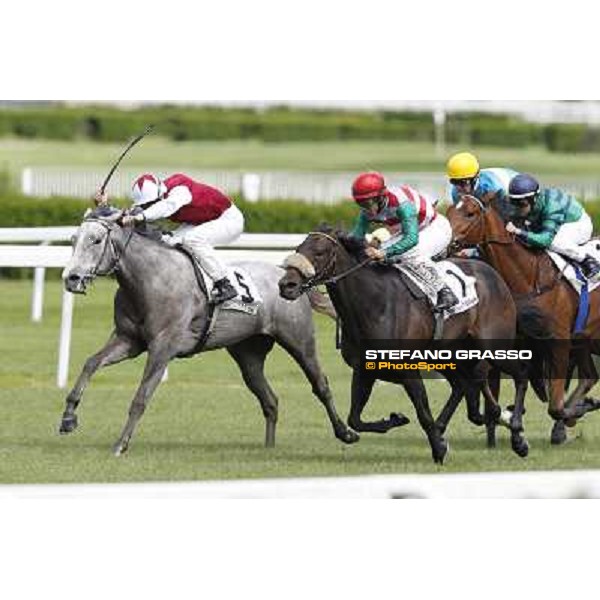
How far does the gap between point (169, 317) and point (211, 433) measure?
858 mm

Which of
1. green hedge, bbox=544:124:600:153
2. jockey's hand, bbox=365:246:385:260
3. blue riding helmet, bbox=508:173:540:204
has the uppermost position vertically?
blue riding helmet, bbox=508:173:540:204

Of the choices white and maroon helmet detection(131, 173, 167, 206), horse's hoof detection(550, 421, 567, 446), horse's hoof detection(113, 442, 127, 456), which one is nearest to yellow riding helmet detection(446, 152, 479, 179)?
horse's hoof detection(550, 421, 567, 446)

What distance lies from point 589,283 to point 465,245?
0.86 meters

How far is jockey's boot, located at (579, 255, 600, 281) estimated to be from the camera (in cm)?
1071

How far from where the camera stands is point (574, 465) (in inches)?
380

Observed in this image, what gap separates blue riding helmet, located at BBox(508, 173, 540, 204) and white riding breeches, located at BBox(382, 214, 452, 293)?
1.28 ft

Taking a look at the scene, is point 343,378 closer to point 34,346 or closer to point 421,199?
point 34,346

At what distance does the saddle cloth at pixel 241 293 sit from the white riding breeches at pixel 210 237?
0.04 m

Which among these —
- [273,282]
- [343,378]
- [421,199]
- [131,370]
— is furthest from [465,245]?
[131,370]

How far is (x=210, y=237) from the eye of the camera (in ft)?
35.0

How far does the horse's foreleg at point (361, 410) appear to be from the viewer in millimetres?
9742

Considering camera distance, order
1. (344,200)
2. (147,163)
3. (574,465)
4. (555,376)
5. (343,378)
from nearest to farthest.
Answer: (574,465)
(555,376)
(343,378)
(344,200)
(147,163)

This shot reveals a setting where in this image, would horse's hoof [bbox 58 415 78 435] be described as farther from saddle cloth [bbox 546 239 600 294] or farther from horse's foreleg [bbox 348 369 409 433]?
saddle cloth [bbox 546 239 600 294]

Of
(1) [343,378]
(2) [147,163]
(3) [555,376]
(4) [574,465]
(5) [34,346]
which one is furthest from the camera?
(2) [147,163]
